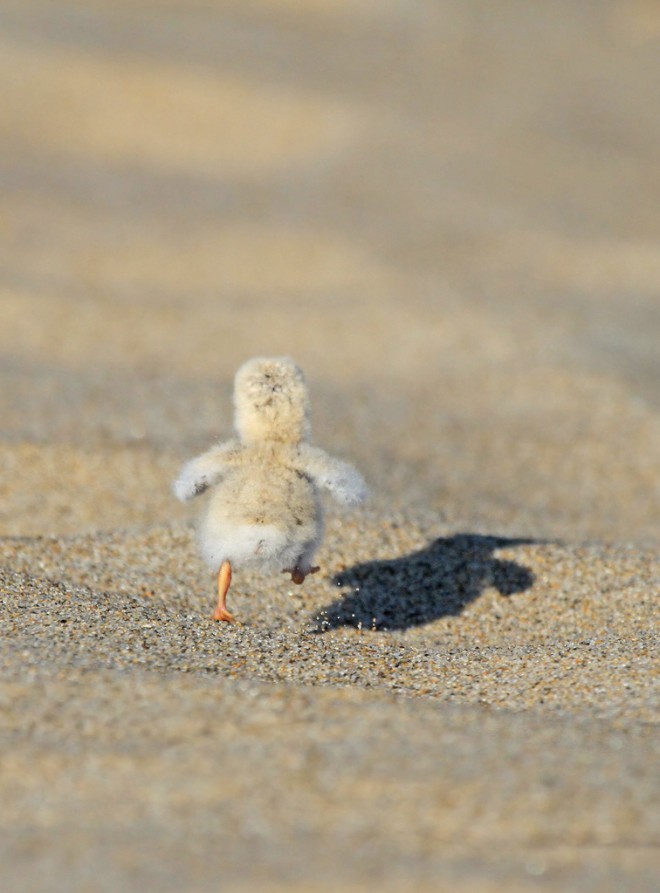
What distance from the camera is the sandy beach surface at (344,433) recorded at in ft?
9.36

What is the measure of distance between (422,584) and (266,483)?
1.20m

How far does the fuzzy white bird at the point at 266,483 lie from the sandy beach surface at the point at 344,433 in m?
0.28

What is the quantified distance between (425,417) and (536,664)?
14.3ft

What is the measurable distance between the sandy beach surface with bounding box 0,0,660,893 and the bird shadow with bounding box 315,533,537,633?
0.05 ft

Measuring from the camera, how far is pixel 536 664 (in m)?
4.09

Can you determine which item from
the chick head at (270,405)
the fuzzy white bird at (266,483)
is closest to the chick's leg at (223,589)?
the fuzzy white bird at (266,483)

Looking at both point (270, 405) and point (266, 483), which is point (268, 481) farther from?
point (270, 405)

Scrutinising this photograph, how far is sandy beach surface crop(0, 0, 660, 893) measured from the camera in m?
2.85

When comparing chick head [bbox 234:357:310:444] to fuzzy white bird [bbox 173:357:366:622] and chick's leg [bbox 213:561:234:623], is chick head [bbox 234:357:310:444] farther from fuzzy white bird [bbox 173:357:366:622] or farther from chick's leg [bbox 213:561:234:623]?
chick's leg [bbox 213:561:234:623]

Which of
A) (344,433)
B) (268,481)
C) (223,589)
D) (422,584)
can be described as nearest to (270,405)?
(268,481)

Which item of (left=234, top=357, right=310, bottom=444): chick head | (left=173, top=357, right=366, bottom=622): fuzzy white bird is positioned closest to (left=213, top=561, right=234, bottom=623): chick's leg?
(left=173, top=357, right=366, bottom=622): fuzzy white bird

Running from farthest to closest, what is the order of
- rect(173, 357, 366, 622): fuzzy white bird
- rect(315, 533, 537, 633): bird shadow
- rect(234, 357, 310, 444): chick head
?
rect(315, 533, 537, 633): bird shadow, rect(234, 357, 310, 444): chick head, rect(173, 357, 366, 622): fuzzy white bird

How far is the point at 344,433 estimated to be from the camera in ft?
25.8

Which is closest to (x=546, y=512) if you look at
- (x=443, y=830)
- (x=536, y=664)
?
(x=536, y=664)
